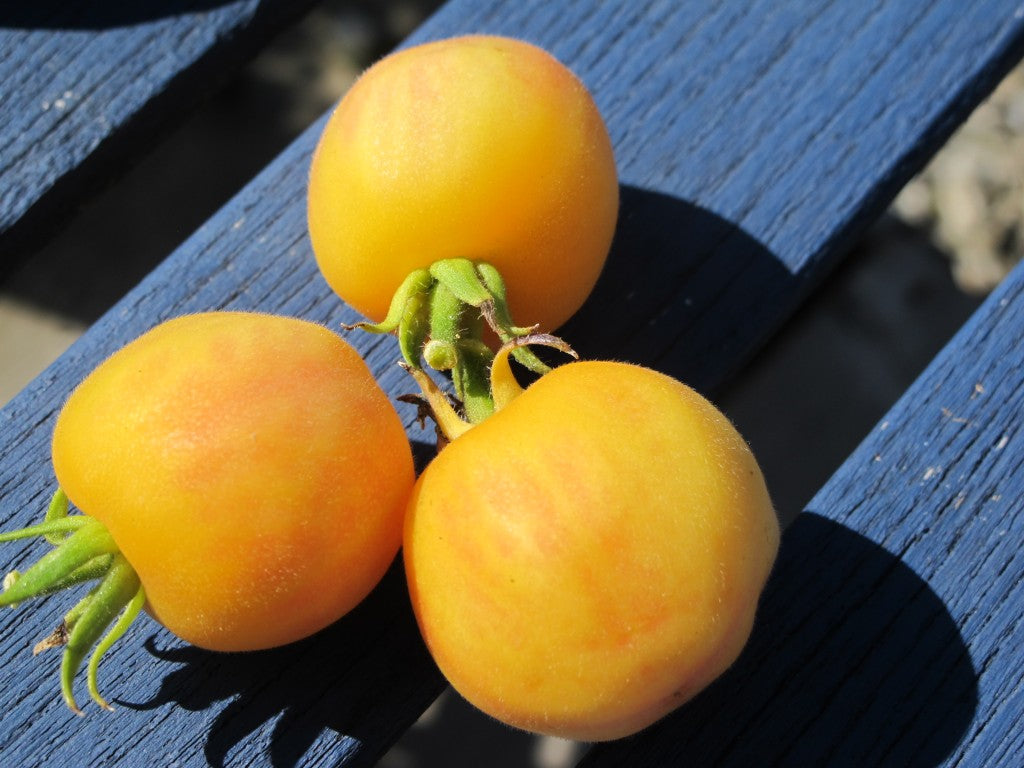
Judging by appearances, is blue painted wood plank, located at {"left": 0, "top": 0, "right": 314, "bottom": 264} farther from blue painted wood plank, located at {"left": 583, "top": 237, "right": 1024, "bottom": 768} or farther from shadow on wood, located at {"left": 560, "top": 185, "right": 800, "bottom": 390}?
blue painted wood plank, located at {"left": 583, "top": 237, "right": 1024, "bottom": 768}

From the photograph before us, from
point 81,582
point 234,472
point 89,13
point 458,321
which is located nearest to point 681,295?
point 458,321

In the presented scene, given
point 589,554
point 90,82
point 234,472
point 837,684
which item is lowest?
point 837,684

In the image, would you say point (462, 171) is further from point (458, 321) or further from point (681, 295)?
point (681, 295)

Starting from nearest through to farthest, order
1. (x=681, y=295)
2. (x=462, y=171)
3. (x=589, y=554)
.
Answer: (x=589, y=554)
(x=462, y=171)
(x=681, y=295)

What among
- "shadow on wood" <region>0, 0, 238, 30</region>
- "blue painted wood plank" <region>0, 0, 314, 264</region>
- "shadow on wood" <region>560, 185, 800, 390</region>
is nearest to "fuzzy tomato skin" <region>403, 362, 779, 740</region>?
"shadow on wood" <region>560, 185, 800, 390</region>

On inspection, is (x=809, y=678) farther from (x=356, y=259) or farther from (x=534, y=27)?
(x=534, y=27)

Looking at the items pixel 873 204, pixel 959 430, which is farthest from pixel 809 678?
pixel 873 204
